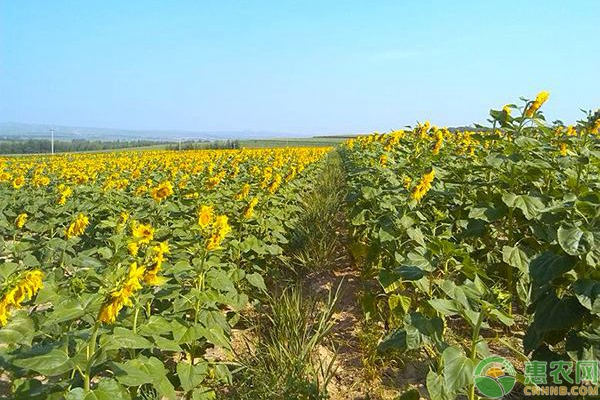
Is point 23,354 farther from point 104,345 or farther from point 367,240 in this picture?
point 367,240

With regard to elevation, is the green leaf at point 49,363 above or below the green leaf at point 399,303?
above

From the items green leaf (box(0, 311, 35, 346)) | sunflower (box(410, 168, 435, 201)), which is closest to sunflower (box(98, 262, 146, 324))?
green leaf (box(0, 311, 35, 346))

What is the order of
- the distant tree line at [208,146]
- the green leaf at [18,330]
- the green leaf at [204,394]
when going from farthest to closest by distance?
the distant tree line at [208,146], the green leaf at [204,394], the green leaf at [18,330]

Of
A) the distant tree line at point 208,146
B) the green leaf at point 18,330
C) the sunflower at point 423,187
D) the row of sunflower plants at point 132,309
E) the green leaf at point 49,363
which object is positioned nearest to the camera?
the green leaf at point 49,363

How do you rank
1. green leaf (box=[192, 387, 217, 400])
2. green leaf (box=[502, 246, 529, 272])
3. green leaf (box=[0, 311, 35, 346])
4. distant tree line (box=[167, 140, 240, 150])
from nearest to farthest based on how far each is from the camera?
green leaf (box=[0, 311, 35, 346]) < green leaf (box=[192, 387, 217, 400]) < green leaf (box=[502, 246, 529, 272]) < distant tree line (box=[167, 140, 240, 150])

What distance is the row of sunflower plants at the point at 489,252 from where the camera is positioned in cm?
190

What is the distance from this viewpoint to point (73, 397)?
148 centimetres

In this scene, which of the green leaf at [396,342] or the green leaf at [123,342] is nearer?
the green leaf at [123,342]

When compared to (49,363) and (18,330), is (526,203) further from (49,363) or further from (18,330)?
(18,330)

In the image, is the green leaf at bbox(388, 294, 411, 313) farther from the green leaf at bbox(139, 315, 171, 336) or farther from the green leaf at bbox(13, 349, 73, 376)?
the green leaf at bbox(13, 349, 73, 376)

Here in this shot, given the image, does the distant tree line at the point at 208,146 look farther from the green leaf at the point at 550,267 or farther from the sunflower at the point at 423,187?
the green leaf at the point at 550,267

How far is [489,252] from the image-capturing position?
372 cm

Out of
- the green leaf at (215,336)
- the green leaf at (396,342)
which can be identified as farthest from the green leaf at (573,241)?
the green leaf at (215,336)

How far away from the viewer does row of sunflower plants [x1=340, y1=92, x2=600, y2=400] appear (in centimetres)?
190
